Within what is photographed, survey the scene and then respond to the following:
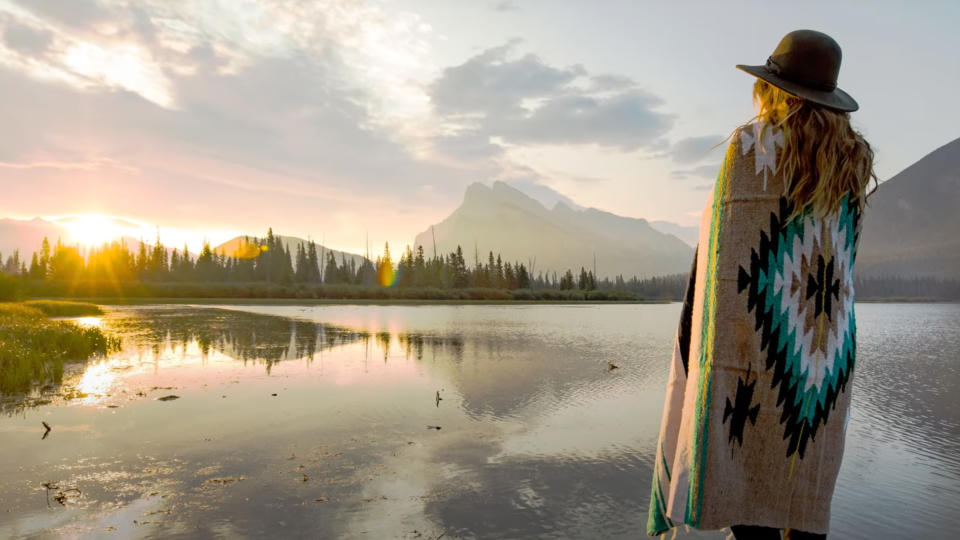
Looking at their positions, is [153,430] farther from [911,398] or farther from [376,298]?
[376,298]

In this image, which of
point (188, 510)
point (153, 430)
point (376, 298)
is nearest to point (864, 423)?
point (188, 510)

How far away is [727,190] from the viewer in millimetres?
2359

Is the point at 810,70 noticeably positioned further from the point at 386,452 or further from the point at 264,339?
the point at 264,339

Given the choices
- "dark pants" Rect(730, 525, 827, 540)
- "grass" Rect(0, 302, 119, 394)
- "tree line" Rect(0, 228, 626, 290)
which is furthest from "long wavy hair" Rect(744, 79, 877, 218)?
"tree line" Rect(0, 228, 626, 290)

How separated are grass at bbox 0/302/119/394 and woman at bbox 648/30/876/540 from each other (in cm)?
1276

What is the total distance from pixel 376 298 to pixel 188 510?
74.7 m

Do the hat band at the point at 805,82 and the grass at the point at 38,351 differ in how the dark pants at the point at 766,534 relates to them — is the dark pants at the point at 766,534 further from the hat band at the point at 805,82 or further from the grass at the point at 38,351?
the grass at the point at 38,351

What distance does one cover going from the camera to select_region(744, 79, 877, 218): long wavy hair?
7.38 ft

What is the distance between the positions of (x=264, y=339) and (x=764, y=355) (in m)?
21.1

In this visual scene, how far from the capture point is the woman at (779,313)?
2.29 m

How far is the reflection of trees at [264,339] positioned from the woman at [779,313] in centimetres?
1343

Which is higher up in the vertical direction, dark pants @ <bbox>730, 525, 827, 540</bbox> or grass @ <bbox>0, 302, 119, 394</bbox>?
dark pants @ <bbox>730, 525, 827, 540</bbox>

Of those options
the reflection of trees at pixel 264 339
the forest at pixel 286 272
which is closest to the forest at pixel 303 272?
the forest at pixel 286 272

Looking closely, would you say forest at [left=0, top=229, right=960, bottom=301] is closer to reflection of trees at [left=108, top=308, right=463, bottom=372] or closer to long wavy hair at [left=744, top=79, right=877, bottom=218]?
reflection of trees at [left=108, top=308, right=463, bottom=372]
